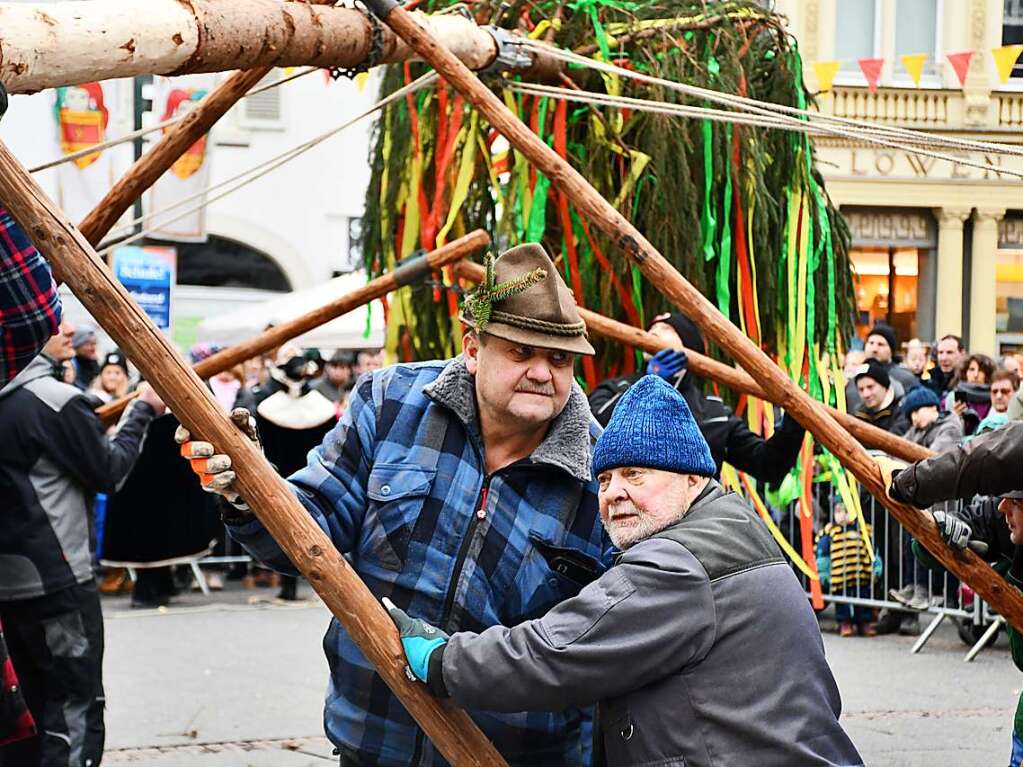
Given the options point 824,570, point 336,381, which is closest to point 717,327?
point 824,570

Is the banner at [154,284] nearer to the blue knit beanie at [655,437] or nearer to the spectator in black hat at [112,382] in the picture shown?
the spectator in black hat at [112,382]

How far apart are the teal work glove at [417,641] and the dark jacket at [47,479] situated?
8.62 ft

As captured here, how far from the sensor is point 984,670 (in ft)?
29.8

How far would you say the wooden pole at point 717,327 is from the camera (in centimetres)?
429

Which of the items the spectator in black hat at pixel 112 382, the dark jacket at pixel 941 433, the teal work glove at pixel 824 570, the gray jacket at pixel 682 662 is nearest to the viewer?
the gray jacket at pixel 682 662

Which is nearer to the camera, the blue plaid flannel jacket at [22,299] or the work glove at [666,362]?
the blue plaid flannel jacket at [22,299]

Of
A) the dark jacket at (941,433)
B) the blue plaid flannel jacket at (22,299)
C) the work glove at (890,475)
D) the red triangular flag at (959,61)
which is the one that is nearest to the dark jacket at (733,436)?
the work glove at (890,475)

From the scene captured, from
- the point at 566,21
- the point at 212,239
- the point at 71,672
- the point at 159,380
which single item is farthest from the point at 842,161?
the point at 159,380

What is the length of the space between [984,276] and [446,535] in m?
18.8

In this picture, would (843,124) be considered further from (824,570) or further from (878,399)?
(824,570)

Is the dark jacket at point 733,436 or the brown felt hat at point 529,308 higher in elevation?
the brown felt hat at point 529,308

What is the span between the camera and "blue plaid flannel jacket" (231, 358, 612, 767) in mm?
3639

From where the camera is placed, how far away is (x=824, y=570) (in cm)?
1066

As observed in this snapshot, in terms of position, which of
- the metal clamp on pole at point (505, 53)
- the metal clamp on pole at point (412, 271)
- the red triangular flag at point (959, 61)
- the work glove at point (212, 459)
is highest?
the red triangular flag at point (959, 61)
